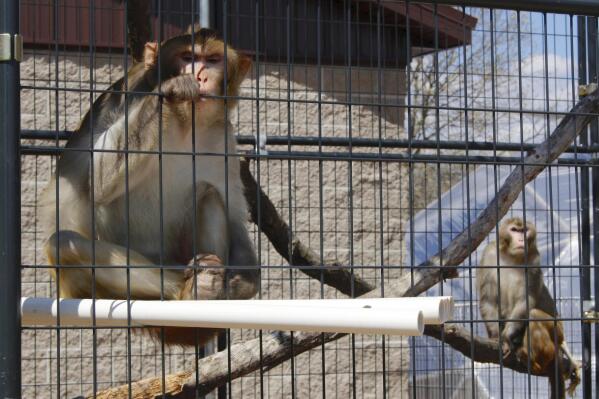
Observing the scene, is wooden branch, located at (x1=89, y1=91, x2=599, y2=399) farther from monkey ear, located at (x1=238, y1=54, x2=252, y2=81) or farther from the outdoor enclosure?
monkey ear, located at (x1=238, y1=54, x2=252, y2=81)

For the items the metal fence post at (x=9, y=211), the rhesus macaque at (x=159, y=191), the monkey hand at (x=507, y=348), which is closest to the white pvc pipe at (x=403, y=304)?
the metal fence post at (x=9, y=211)

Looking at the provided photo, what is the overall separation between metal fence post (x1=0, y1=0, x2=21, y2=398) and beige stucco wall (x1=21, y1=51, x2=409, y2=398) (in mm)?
4366

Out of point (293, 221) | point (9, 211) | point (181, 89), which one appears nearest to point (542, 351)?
point (293, 221)

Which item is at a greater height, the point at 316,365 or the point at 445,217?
the point at 445,217

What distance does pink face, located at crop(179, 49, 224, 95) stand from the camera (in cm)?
418

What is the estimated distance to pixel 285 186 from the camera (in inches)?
320

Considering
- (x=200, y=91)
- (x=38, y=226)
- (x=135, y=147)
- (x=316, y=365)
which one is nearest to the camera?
(x=200, y=91)

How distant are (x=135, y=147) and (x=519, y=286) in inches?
222

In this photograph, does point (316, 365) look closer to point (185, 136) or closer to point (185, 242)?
point (185, 242)

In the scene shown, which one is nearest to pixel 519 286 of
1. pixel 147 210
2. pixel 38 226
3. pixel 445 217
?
pixel 445 217

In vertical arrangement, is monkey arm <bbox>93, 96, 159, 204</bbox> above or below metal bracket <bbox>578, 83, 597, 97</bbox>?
below

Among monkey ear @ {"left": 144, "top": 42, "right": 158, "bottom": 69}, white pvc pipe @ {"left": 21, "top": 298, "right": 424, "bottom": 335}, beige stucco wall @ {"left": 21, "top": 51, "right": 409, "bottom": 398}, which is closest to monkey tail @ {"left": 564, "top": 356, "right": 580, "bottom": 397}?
beige stucco wall @ {"left": 21, "top": 51, "right": 409, "bottom": 398}

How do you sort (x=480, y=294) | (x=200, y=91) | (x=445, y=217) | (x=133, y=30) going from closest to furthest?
1. (x=200, y=91)
2. (x=133, y=30)
3. (x=480, y=294)
4. (x=445, y=217)

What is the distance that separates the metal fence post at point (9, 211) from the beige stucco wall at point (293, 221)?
4366mm
